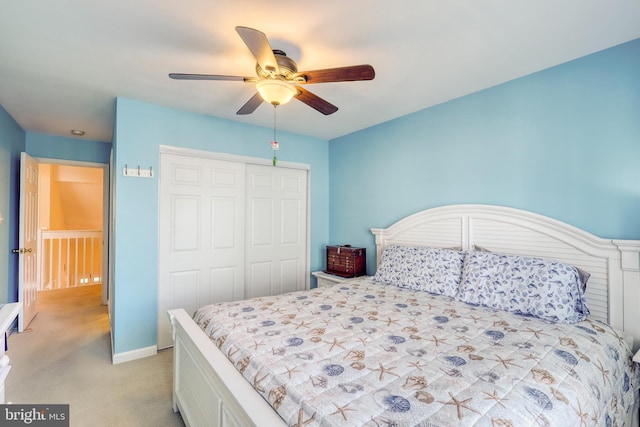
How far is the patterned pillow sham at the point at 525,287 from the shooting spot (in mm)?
1775

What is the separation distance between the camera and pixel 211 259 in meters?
3.30

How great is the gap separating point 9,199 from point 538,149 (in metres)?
5.24

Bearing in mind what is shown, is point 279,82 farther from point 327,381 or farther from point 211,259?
point 211,259

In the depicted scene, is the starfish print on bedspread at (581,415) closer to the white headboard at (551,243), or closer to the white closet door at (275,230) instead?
the white headboard at (551,243)

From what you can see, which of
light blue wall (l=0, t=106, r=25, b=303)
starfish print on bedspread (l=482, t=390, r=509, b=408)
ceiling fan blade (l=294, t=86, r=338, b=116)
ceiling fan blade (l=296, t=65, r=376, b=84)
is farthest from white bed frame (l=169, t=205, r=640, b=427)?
light blue wall (l=0, t=106, r=25, b=303)

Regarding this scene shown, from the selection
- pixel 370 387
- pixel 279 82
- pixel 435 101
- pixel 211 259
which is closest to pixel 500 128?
pixel 435 101

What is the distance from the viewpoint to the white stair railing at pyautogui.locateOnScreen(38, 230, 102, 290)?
5090 millimetres

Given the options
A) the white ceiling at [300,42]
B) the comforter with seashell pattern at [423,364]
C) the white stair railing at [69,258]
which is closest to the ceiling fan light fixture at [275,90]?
the white ceiling at [300,42]

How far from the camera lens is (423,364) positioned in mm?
1247

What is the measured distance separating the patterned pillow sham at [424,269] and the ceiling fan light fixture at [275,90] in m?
1.70

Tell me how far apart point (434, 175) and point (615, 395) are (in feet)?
→ 6.55

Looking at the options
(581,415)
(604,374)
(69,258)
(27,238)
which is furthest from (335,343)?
(69,258)

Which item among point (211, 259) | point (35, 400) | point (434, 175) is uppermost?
point (434, 175)

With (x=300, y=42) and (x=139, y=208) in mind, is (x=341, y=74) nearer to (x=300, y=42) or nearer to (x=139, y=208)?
(x=300, y=42)
